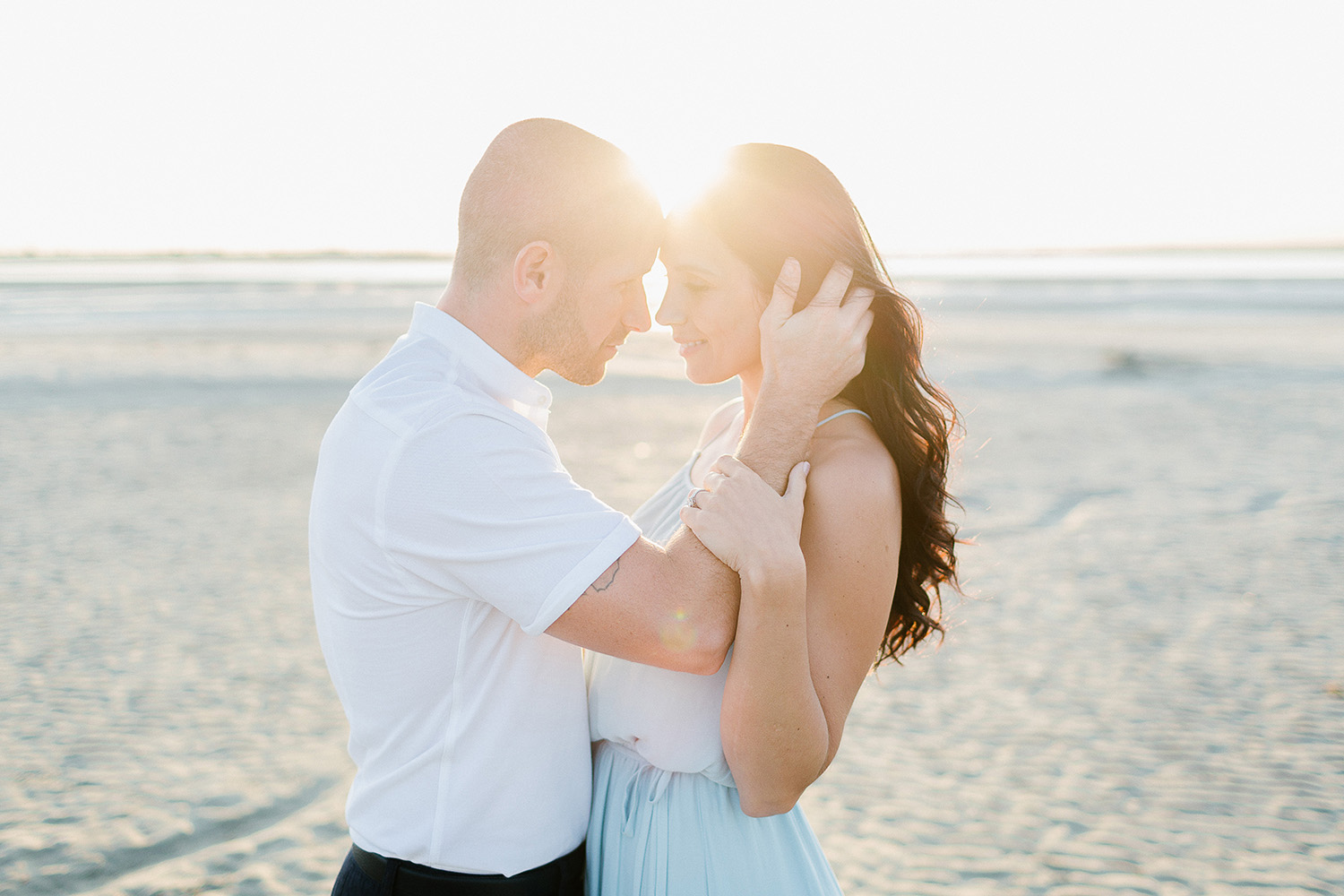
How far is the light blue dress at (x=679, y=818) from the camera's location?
2355 millimetres

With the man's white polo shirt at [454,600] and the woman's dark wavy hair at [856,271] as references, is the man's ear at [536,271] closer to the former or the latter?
the man's white polo shirt at [454,600]

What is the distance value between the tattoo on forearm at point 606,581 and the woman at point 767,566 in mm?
239

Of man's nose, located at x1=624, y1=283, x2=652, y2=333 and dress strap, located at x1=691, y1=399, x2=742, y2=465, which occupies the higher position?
man's nose, located at x1=624, y1=283, x2=652, y2=333

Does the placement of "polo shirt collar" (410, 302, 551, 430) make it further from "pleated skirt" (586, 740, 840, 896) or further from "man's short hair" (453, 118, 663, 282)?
"pleated skirt" (586, 740, 840, 896)

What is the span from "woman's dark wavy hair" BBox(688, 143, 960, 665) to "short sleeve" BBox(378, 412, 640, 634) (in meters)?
0.99

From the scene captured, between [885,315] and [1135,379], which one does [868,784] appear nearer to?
[885,315]

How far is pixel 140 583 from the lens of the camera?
27.4ft

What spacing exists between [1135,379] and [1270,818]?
1683 centimetres

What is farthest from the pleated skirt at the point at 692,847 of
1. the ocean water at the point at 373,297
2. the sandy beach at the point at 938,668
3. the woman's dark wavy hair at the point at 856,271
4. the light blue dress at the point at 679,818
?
the ocean water at the point at 373,297

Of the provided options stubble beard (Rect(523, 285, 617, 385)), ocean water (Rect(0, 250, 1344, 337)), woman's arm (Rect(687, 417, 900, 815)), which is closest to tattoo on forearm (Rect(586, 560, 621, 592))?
woman's arm (Rect(687, 417, 900, 815))

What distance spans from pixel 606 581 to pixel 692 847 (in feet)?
2.72

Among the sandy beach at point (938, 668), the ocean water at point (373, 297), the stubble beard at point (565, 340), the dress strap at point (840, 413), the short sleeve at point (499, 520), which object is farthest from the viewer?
the ocean water at point (373, 297)

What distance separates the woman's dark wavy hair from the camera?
2.64 meters

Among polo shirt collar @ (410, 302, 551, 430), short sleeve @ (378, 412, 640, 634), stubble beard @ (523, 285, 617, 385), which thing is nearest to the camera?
short sleeve @ (378, 412, 640, 634)
